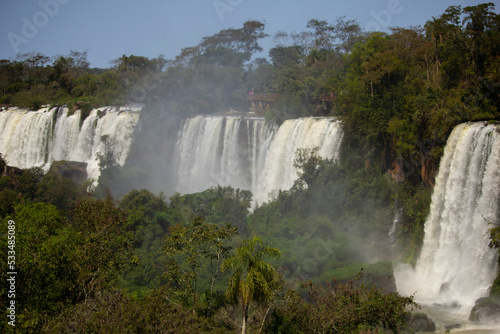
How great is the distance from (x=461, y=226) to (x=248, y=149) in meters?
14.5

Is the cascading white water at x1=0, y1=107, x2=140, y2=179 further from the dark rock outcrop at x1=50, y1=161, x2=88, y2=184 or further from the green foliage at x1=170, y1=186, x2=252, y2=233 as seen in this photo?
the green foliage at x1=170, y1=186, x2=252, y2=233

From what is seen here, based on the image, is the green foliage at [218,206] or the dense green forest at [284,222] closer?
the dense green forest at [284,222]

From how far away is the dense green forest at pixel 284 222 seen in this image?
8.95m

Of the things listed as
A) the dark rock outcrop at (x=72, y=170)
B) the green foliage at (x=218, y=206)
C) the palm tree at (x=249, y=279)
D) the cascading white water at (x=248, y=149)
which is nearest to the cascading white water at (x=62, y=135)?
the dark rock outcrop at (x=72, y=170)

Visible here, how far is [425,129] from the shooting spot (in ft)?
56.7

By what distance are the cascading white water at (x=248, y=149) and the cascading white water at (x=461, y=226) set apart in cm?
652

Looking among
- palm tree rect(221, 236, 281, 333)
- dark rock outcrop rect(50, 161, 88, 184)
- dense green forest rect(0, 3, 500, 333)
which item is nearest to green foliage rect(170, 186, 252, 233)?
dense green forest rect(0, 3, 500, 333)

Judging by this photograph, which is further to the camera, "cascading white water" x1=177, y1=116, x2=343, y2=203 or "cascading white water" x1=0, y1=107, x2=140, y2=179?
"cascading white water" x1=0, y1=107, x2=140, y2=179

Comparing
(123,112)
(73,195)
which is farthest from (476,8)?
(123,112)

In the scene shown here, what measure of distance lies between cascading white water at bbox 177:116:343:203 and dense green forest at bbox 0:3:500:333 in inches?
42.1

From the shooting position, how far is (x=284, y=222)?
19.4 metres

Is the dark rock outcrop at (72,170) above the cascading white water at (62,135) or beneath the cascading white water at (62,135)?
beneath

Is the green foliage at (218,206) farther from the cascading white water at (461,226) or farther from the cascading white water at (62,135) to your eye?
the cascading white water at (62,135)

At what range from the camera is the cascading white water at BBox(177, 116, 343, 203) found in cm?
2222
